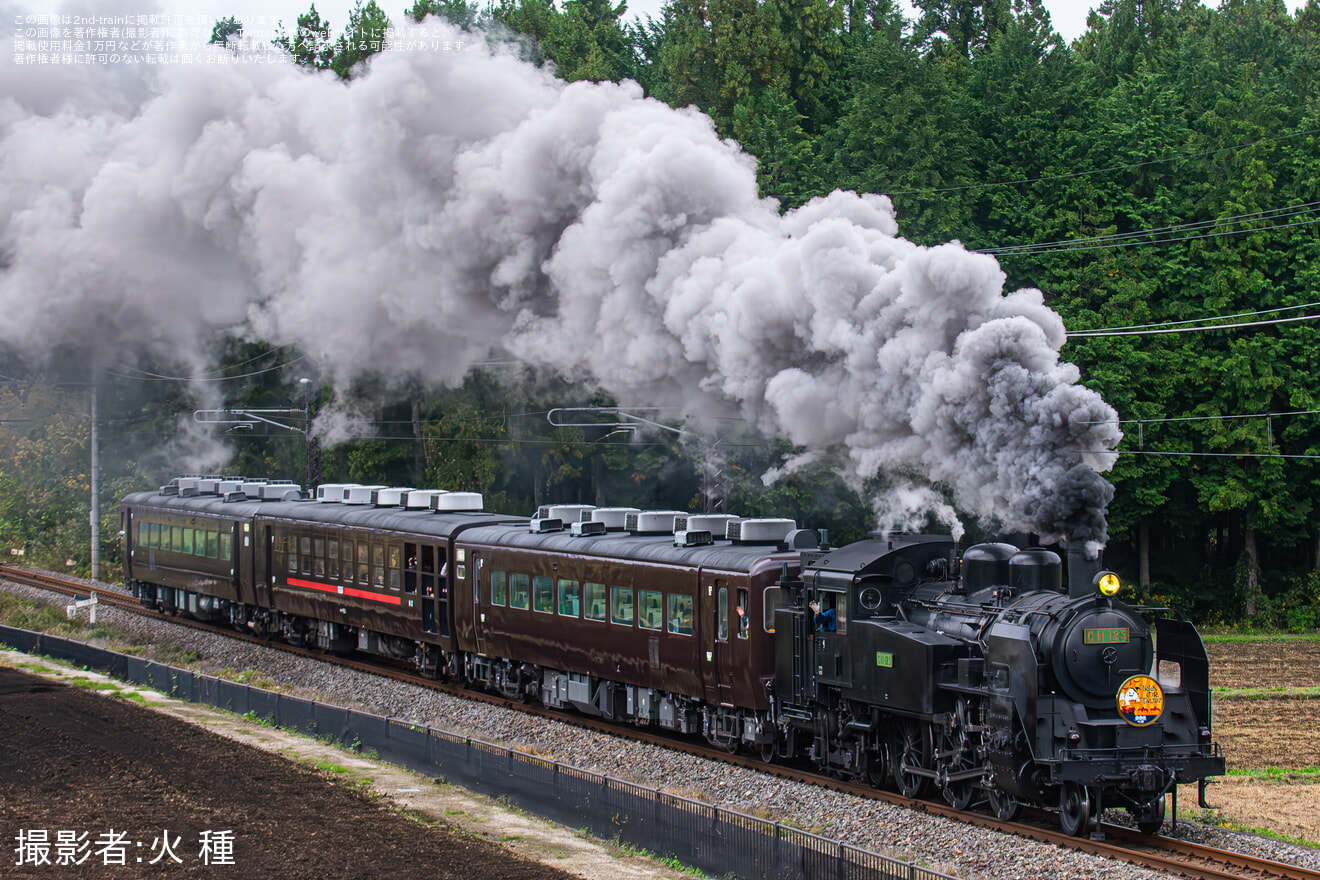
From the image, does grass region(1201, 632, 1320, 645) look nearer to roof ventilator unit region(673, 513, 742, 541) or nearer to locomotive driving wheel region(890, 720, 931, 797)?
roof ventilator unit region(673, 513, 742, 541)

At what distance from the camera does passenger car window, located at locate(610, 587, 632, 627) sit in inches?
779

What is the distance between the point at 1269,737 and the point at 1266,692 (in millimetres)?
5791

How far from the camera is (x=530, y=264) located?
23625 millimetres

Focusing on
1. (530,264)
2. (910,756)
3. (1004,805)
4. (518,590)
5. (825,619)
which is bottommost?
(1004,805)

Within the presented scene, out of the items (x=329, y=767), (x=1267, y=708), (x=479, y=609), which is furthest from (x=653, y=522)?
(x=1267, y=708)

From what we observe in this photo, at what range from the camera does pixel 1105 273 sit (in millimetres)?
→ 39969

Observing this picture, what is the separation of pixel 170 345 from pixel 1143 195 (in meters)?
32.2

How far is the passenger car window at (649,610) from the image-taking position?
62.8ft

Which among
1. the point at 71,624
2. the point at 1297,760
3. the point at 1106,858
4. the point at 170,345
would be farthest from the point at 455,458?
the point at 1106,858

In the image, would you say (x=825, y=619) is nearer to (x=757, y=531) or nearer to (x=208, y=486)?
(x=757, y=531)

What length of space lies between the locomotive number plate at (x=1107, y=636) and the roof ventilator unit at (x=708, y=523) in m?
6.62

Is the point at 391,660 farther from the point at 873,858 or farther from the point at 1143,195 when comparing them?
the point at 1143,195

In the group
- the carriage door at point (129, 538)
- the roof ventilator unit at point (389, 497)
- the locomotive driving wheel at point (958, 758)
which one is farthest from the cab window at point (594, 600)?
the carriage door at point (129, 538)

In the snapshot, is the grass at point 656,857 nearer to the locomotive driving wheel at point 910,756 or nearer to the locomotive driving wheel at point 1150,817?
the locomotive driving wheel at point 910,756
